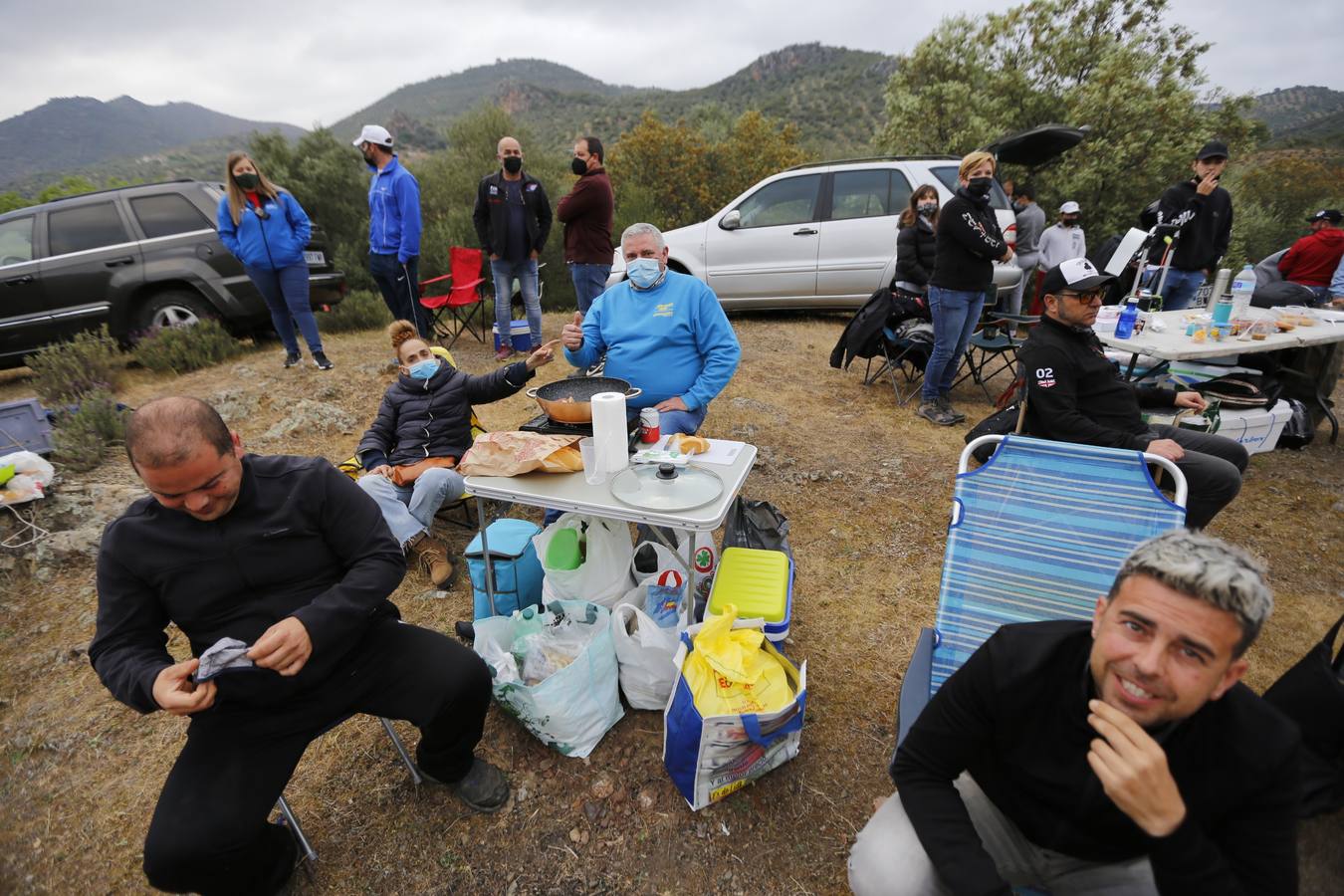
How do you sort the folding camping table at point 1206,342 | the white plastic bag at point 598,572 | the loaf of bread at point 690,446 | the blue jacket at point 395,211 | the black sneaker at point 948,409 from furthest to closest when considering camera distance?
the blue jacket at point 395,211
the black sneaker at point 948,409
the folding camping table at point 1206,342
the loaf of bread at point 690,446
the white plastic bag at point 598,572

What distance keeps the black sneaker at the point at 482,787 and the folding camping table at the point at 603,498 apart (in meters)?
0.81

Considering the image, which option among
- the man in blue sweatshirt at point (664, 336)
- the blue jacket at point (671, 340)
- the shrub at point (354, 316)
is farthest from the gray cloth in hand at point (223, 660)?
the shrub at point (354, 316)

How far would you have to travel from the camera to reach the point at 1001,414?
304 cm

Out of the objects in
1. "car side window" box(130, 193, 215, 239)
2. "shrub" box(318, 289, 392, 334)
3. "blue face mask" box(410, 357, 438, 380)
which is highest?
"car side window" box(130, 193, 215, 239)

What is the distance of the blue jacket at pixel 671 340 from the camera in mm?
3037

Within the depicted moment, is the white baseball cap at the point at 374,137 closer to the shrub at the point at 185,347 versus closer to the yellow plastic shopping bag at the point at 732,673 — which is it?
the shrub at the point at 185,347

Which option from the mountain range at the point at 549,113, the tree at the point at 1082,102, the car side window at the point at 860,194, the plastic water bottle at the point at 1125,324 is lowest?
the plastic water bottle at the point at 1125,324

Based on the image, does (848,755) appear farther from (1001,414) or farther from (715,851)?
Result: (1001,414)

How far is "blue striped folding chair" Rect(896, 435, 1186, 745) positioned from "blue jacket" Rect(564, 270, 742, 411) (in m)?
1.37

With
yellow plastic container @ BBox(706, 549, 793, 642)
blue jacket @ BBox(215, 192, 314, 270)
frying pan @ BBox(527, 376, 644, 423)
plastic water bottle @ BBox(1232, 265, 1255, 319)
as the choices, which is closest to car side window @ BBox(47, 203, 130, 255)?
blue jacket @ BBox(215, 192, 314, 270)

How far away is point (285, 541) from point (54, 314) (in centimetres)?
660

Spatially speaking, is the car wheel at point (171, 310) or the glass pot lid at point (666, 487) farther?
the car wheel at point (171, 310)

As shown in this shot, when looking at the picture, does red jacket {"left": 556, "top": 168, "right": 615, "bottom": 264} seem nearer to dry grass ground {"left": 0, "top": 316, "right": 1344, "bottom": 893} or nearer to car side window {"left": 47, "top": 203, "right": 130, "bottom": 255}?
dry grass ground {"left": 0, "top": 316, "right": 1344, "bottom": 893}

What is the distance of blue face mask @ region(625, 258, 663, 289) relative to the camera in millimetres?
2984
